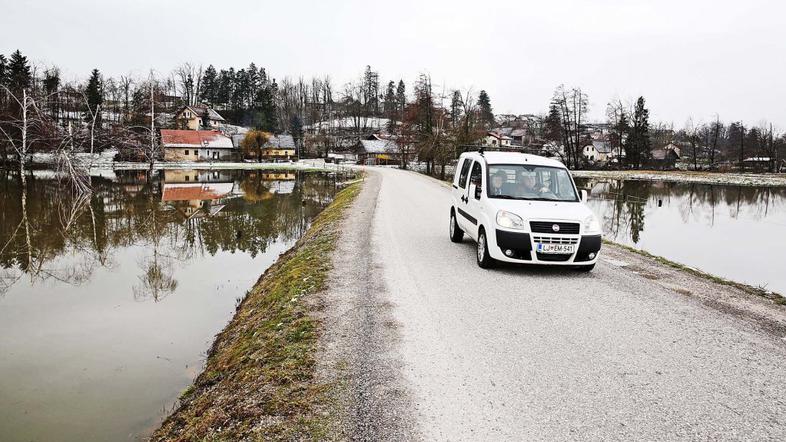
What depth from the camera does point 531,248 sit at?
8719mm

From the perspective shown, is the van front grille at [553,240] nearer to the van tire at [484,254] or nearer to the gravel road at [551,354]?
the gravel road at [551,354]

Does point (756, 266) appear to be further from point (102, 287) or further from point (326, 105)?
point (326, 105)

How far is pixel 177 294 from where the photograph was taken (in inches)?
439

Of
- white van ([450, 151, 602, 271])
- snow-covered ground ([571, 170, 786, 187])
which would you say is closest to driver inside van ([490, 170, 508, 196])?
white van ([450, 151, 602, 271])

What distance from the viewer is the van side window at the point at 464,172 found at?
11695mm

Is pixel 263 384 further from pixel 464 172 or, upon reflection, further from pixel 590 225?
pixel 464 172

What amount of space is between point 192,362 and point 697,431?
6762mm

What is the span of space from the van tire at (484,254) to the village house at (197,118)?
95610 millimetres

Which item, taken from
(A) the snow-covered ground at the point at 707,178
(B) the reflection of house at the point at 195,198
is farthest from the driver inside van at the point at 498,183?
(A) the snow-covered ground at the point at 707,178

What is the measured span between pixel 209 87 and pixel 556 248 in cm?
13583

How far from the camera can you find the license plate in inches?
343

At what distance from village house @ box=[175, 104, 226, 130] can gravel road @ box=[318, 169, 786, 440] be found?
96.7m

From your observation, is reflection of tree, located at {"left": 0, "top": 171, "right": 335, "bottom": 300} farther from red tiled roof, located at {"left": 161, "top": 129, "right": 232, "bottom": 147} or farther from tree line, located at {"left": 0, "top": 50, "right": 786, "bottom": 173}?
red tiled roof, located at {"left": 161, "top": 129, "right": 232, "bottom": 147}

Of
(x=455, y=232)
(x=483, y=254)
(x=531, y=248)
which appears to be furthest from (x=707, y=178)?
(x=531, y=248)
